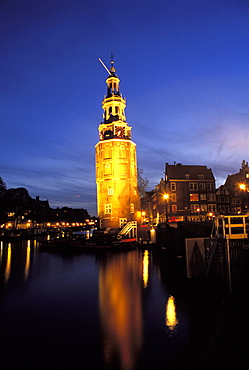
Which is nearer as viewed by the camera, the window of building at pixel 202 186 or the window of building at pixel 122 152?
the window of building at pixel 202 186

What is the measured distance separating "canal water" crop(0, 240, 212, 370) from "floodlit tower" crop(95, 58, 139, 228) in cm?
3635

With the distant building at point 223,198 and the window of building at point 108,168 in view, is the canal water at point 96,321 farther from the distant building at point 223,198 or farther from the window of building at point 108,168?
the distant building at point 223,198

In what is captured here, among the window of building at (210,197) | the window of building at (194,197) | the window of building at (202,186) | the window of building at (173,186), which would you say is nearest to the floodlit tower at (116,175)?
the window of building at (173,186)

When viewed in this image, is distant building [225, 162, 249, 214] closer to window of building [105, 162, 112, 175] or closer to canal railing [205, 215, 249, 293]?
window of building [105, 162, 112, 175]

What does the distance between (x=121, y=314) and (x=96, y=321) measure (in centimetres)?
187

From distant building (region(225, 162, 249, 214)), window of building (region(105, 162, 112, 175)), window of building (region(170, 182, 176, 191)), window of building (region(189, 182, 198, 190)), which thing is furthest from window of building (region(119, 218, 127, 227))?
distant building (region(225, 162, 249, 214))

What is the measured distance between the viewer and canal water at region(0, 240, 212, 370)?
11.1 meters

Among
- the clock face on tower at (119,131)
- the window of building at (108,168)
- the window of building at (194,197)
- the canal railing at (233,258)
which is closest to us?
the canal railing at (233,258)

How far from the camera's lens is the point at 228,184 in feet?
268

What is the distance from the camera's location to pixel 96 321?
15.5 m

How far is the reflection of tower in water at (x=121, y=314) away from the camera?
11477 mm

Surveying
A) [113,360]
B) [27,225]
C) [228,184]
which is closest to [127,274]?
[113,360]

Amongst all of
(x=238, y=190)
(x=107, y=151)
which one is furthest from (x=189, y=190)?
(x=107, y=151)

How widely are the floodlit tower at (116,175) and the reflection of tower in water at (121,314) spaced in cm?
3380
